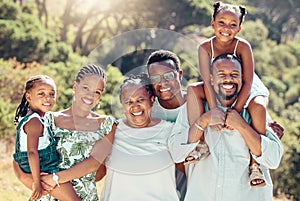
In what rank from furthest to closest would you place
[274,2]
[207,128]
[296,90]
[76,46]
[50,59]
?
[274,2] → [76,46] → [296,90] → [50,59] → [207,128]

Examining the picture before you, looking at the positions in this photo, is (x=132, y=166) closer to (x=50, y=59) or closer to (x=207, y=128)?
(x=207, y=128)

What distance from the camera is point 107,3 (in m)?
18.5

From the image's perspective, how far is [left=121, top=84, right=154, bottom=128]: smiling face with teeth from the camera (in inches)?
119

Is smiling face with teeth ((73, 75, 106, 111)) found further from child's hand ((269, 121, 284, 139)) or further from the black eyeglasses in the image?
→ child's hand ((269, 121, 284, 139))

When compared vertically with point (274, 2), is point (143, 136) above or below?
below

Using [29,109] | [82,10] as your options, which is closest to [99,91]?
[29,109]

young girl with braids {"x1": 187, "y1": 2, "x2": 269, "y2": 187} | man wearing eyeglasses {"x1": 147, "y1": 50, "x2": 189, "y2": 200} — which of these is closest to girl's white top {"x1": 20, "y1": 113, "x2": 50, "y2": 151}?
man wearing eyeglasses {"x1": 147, "y1": 50, "x2": 189, "y2": 200}

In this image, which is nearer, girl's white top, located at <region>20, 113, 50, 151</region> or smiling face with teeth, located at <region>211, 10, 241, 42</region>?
girl's white top, located at <region>20, 113, 50, 151</region>

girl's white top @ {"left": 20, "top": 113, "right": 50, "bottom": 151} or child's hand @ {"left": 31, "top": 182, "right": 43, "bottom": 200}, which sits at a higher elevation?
girl's white top @ {"left": 20, "top": 113, "right": 50, "bottom": 151}

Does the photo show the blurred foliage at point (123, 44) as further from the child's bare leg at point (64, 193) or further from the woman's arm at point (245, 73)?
the child's bare leg at point (64, 193)

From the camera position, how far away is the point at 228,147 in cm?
294

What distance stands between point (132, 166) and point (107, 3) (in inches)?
625

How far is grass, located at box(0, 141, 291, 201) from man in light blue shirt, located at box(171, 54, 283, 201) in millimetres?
2994

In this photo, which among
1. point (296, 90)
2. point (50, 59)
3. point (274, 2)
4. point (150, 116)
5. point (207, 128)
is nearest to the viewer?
point (207, 128)
